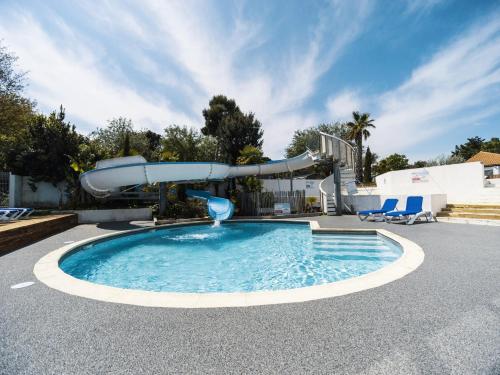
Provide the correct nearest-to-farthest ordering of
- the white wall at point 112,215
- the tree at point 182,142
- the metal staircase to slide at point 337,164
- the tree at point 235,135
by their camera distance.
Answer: the white wall at point 112,215, the metal staircase to slide at point 337,164, the tree at point 182,142, the tree at point 235,135

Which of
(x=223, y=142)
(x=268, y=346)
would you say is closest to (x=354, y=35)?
(x=268, y=346)

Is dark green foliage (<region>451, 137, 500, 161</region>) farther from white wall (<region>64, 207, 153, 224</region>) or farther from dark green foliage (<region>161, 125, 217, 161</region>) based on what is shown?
white wall (<region>64, 207, 153, 224</region>)

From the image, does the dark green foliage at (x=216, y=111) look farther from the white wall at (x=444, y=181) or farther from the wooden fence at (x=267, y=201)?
the white wall at (x=444, y=181)

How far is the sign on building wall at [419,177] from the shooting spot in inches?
693

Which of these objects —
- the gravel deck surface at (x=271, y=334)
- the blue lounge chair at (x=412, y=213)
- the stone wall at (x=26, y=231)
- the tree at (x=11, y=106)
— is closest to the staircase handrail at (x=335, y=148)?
the blue lounge chair at (x=412, y=213)

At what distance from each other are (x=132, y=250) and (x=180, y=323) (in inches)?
273

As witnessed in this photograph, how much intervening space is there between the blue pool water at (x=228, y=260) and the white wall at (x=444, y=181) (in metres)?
11.2

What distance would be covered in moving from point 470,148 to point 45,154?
8320 cm

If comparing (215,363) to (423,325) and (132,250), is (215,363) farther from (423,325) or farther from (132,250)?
(132,250)

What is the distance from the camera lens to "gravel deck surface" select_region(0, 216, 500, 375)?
6.72 feet

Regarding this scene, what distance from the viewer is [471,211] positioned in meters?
11.7

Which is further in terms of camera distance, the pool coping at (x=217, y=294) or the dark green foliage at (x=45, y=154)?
the dark green foliage at (x=45, y=154)

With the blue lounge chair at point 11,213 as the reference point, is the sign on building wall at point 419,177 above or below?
above

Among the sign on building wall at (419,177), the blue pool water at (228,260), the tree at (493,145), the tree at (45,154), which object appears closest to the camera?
the blue pool water at (228,260)
